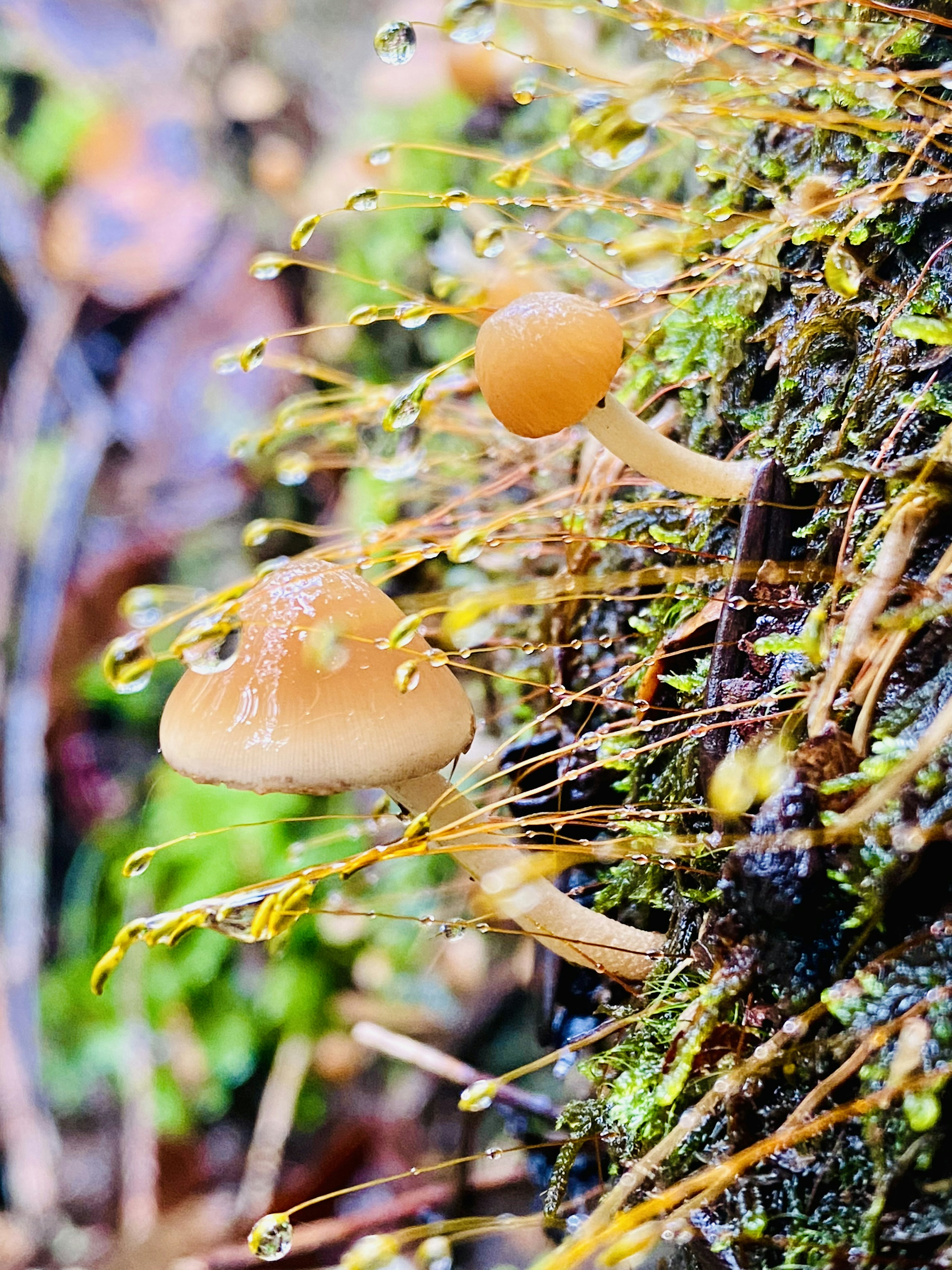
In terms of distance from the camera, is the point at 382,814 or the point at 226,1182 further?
the point at 226,1182

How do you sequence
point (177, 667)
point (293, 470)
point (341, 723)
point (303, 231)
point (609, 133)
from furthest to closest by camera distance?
point (177, 667) < point (293, 470) < point (303, 231) < point (341, 723) < point (609, 133)

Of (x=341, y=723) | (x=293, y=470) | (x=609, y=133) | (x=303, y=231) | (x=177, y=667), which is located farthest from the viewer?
(x=177, y=667)

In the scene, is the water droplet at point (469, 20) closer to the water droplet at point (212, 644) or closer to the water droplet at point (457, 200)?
the water droplet at point (457, 200)

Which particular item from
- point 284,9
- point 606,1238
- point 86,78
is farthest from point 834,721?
point 86,78

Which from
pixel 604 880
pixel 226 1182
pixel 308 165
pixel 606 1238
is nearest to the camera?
pixel 606 1238

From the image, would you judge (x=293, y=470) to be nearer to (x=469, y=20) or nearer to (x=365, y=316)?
(x=365, y=316)

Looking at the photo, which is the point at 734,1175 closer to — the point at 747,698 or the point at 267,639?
the point at 747,698

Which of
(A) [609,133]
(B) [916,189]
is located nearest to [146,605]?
(A) [609,133]
